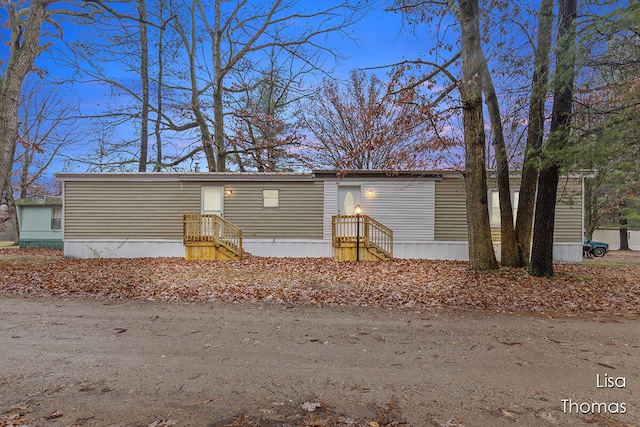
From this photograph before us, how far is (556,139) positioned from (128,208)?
14.0 m

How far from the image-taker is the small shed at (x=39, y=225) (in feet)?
58.9

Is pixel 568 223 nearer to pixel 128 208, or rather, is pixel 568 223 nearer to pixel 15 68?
pixel 128 208

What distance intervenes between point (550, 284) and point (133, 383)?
8.12m

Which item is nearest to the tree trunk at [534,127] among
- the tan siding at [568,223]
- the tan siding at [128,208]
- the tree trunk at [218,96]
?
the tan siding at [568,223]

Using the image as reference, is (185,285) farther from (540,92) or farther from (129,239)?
(540,92)

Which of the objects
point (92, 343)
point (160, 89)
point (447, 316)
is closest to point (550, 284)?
point (447, 316)

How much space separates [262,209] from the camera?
1320cm

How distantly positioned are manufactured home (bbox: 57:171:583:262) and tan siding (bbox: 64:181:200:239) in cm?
4

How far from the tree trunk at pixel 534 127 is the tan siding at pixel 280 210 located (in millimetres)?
6695

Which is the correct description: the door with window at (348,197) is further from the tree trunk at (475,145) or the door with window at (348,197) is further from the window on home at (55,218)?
the window on home at (55,218)

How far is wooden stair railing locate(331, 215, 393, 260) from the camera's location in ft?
37.0

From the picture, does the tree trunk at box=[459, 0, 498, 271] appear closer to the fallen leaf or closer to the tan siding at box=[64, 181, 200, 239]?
the fallen leaf

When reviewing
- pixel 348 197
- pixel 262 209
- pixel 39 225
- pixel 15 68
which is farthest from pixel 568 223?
pixel 39 225

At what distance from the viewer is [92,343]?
3.91m
